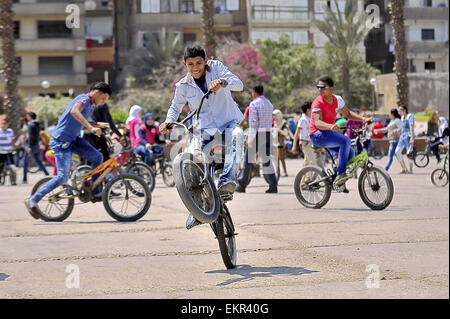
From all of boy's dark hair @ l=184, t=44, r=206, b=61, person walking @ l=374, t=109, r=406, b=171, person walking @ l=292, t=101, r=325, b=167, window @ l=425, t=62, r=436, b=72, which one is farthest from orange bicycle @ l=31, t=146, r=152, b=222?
window @ l=425, t=62, r=436, b=72

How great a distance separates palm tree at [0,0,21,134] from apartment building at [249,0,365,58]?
116ft

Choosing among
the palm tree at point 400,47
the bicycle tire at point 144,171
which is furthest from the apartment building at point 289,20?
the bicycle tire at point 144,171

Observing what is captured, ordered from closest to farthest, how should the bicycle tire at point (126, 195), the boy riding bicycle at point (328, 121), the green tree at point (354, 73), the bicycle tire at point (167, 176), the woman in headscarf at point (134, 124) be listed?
1. the bicycle tire at point (126, 195)
2. the boy riding bicycle at point (328, 121)
3. the woman in headscarf at point (134, 124)
4. the bicycle tire at point (167, 176)
5. the green tree at point (354, 73)

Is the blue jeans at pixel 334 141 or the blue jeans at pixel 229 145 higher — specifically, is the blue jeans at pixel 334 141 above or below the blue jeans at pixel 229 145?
below

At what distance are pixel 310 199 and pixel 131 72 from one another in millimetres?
48984

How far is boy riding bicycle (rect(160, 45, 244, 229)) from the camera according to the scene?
7.82 m

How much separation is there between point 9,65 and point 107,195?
2033cm

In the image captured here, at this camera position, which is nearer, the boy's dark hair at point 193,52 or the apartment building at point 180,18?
the boy's dark hair at point 193,52

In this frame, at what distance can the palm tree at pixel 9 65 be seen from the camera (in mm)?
30406

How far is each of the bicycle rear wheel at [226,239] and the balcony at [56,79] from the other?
60155 mm

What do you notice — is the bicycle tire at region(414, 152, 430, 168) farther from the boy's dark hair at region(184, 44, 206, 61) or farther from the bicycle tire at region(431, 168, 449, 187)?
the boy's dark hair at region(184, 44, 206, 61)

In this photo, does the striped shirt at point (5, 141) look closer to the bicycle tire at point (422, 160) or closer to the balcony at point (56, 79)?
the bicycle tire at point (422, 160)

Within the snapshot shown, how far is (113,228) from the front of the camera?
36.1ft

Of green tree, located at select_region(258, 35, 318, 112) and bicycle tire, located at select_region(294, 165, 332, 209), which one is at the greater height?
green tree, located at select_region(258, 35, 318, 112)
